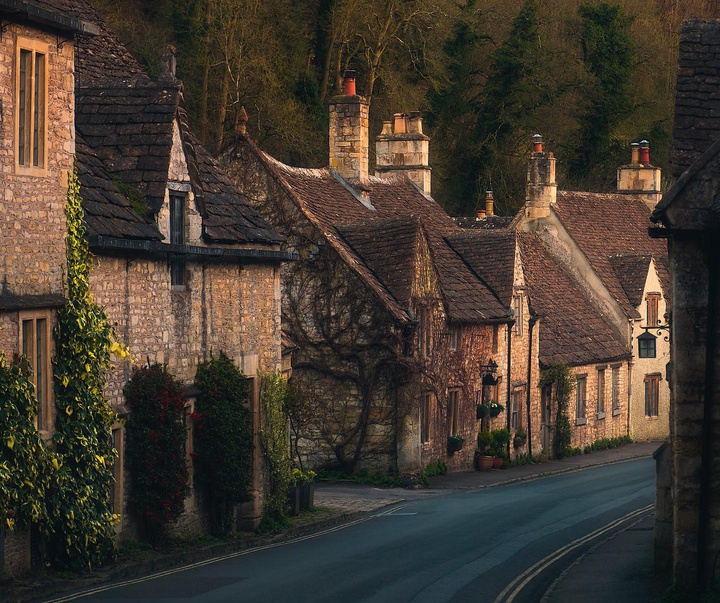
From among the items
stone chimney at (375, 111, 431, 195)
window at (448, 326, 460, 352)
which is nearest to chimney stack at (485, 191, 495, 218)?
stone chimney at (375, 111, 431, 195)

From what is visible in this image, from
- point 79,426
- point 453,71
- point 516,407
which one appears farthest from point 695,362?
point 453,71

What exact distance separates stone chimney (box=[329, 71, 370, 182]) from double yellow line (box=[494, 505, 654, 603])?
57.9 ft

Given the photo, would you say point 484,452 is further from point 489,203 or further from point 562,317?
point 489,203

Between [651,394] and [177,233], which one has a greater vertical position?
[177,233]

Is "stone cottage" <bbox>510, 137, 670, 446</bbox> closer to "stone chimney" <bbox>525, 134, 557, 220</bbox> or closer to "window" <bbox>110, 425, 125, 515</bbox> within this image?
"stone chimney" <bbox>525, 134, 557, 220</bbox>

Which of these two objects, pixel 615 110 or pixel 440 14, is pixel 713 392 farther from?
pixel 615 110

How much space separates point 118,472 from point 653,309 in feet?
117

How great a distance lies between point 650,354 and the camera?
4172 cm

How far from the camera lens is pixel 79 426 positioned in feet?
67.6

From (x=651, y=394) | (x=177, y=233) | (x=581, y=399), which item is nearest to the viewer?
(x=177, y=233)

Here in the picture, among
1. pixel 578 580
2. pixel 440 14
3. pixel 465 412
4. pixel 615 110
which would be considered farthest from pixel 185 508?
pixel 615 110

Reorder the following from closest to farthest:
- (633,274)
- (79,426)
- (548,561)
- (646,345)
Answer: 1. (79,426)
2. (548,561)
3. (646,345)
4. (633,274)

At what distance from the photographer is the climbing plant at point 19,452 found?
1841 cm

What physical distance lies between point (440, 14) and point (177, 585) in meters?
42.2
